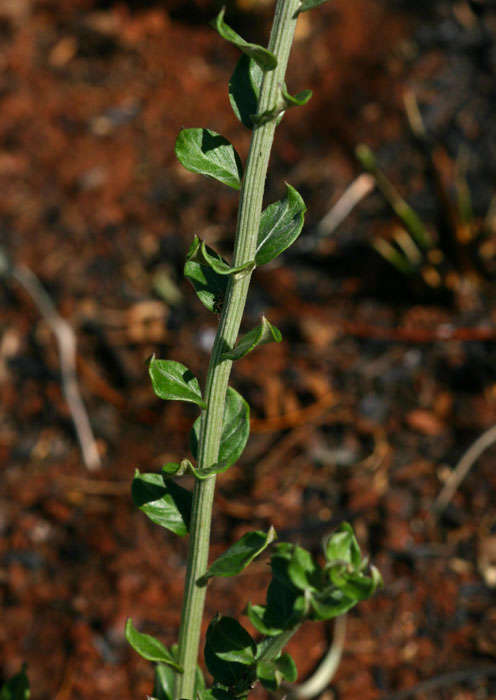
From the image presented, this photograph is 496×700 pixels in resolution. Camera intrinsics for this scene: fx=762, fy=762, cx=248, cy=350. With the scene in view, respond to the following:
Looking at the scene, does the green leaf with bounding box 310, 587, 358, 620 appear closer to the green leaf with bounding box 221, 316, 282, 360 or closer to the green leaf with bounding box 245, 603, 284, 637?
the green leaf with bounding box 245, 603, 284, 637

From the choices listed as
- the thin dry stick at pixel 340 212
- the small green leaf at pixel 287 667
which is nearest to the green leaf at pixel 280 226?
the small green leaf at pixel 287 667

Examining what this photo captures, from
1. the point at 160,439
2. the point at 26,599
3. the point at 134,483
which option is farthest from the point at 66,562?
the point at 134,483

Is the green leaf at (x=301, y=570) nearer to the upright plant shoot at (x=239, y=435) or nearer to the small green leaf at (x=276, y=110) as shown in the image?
the upright plant shoot at (x=239, y=435)

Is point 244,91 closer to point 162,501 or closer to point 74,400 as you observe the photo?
point 162,501

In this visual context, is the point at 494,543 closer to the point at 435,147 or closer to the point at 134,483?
the point at 134,483

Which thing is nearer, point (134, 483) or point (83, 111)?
point (134, 483)

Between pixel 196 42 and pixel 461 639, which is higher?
pixel 196 42

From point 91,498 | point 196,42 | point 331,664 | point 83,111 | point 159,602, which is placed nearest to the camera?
point 331,664
